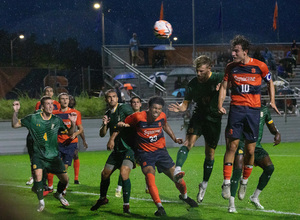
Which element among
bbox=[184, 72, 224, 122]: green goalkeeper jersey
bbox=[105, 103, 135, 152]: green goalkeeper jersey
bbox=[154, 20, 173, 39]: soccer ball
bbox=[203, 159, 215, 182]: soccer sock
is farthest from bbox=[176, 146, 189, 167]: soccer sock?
bbox=[154, 20, 173, 39]: soccer ball

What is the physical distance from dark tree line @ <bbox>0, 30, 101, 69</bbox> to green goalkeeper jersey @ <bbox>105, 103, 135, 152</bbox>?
28.1m

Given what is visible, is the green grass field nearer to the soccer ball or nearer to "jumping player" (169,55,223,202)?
"jumping player" (169,55,223,202)

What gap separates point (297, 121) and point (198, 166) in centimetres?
938

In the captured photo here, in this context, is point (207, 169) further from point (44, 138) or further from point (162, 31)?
point (162, 31)

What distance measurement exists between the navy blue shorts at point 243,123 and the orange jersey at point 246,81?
0.08 metres

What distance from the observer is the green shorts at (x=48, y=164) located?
22.2ft

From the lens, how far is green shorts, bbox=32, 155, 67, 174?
266 inches

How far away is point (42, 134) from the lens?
693 cm

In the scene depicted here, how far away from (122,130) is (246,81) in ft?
6.39

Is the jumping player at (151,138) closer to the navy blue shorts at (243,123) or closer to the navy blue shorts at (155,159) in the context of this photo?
the navy blue shorts at (155,159)

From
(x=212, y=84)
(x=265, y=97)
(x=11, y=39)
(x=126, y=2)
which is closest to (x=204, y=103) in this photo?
(x=212, y=84)

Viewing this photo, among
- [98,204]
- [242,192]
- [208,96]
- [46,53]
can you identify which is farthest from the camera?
[46,53]

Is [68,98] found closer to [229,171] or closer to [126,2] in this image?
[229,171]

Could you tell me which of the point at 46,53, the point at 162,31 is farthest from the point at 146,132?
the point at 46,53
